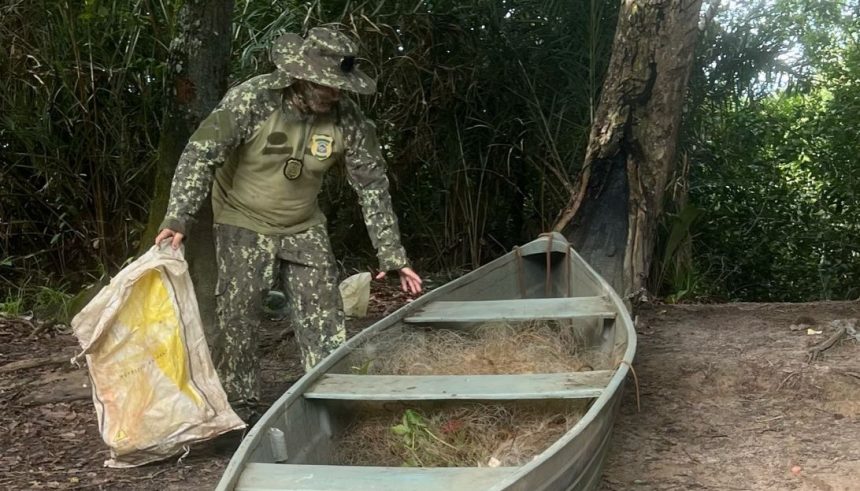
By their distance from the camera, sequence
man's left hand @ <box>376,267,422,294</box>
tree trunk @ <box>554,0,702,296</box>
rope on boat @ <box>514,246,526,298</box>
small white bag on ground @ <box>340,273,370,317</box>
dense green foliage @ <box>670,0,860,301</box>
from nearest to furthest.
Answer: man's left hand @ <box>376,267,422,294</box>
rope on boat @ <box>514,246,526,298</box>
small white bag on ground @ <box>340,273,370,317</box>
tree trunk @ <box>554,0,702,296</box>
dense green foliage @ <box>670,0,860,301</box>

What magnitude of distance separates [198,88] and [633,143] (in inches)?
114

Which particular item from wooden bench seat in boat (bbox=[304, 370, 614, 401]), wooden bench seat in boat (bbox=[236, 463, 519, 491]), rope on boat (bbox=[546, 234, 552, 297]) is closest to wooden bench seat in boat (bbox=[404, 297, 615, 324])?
wooden bench seat in boat (bbox=[304, 370, 614, 401])

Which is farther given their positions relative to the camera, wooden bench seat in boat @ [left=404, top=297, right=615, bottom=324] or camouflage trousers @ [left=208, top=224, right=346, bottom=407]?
wooden bench seat in boat @ [left=404, top=297, right=615, bottom=324]

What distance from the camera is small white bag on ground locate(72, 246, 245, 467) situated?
305 centimetres

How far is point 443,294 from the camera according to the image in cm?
431

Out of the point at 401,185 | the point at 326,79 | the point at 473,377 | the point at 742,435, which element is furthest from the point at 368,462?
the point at 401,185

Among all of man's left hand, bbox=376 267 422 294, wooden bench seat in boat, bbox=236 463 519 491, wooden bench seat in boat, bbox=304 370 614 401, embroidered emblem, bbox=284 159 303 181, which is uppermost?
embroidered emblem, bbox=284 159 303 181

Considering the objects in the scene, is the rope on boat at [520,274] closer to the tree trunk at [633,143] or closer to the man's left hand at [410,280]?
the tree trunk at [633,143]

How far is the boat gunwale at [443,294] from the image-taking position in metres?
2.24

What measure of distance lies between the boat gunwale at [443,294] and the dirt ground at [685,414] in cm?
52

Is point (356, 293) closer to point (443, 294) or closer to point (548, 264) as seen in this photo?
point (443, 294)

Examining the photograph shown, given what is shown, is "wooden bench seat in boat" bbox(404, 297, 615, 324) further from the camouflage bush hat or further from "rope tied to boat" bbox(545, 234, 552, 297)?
the camouflage bush hat

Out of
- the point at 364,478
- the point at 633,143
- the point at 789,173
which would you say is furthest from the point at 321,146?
the point at 789,173

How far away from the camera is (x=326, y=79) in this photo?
3256 mm
